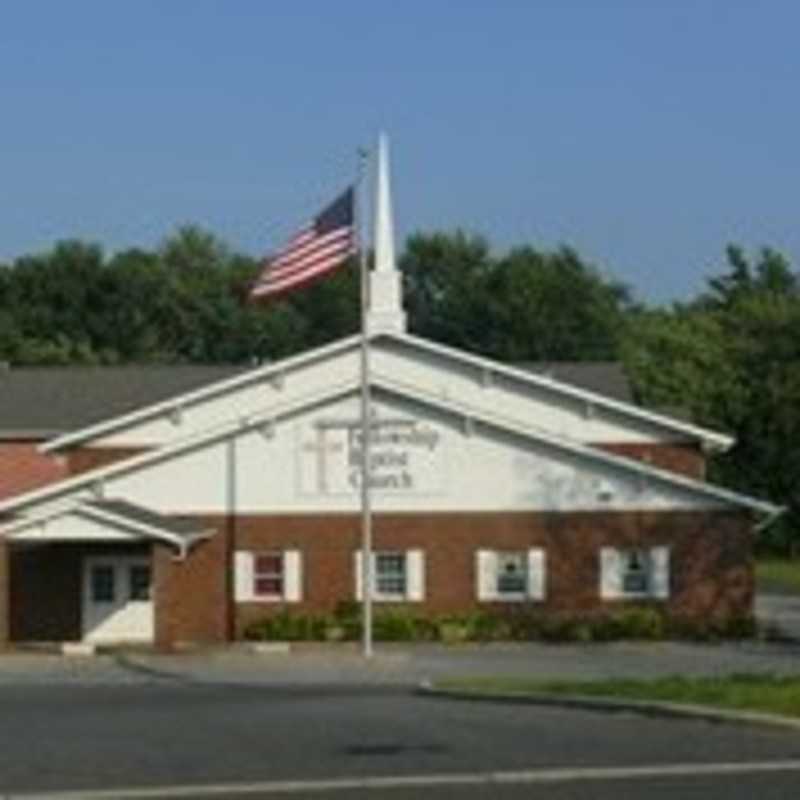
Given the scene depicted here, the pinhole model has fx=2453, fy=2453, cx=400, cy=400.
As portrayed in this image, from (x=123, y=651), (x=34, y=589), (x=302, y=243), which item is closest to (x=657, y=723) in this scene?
(x=302, y=243)

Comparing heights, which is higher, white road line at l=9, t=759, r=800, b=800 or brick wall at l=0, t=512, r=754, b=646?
brick wall at l=0, t=512, r=754, b=646

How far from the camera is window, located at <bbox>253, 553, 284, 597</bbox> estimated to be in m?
54.8

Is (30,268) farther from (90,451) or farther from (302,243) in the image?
(302,243)

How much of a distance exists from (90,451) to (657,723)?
37.7 m

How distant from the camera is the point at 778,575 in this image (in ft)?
295

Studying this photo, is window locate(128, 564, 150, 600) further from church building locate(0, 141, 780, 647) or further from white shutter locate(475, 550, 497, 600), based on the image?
white shutter locate(475, 550, 497, 600)

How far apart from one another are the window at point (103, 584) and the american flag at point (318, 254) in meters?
11.2

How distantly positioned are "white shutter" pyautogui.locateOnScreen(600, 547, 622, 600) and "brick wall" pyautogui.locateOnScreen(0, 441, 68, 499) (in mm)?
16372

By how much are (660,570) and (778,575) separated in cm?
3626

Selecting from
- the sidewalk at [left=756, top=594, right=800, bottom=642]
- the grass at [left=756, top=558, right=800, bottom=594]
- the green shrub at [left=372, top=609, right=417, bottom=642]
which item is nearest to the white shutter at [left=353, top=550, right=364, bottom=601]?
the green shrub at [left=372, top=609, right=417, bottom=642]

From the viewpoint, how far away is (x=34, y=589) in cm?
5553

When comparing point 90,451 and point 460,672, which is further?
point 90,451

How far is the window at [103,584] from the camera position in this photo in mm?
55375

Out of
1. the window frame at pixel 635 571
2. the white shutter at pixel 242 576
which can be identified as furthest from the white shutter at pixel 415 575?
the window frame at pixel 635 571
